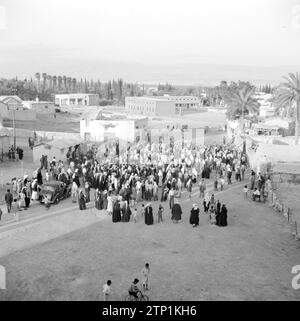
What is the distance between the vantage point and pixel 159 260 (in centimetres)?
1145

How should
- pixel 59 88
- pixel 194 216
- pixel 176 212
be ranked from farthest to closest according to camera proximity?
pixel 59 88
pixel 176 212
pixel 194 216

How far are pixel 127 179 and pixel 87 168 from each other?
3.09 m

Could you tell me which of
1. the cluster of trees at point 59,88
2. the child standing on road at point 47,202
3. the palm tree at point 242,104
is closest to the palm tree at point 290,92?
the palm tree at point 242,104

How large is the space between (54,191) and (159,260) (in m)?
6.67

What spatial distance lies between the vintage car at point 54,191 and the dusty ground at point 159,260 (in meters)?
1.56

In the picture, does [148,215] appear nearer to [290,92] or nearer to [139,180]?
[139,180]

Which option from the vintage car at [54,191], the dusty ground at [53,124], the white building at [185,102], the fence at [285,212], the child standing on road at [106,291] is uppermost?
the white building at [185,102]

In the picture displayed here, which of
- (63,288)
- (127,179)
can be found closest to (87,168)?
(127,179)

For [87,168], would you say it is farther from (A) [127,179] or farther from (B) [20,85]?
(B) [20,85]

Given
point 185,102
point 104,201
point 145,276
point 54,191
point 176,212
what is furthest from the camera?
point 185,102

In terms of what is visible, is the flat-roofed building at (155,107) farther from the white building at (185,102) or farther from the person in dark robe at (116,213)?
the person in dark robe at (116,213)

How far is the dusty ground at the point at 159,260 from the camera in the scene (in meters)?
9.73

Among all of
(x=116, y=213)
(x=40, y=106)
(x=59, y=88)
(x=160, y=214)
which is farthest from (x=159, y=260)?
(x=59, y=88)
